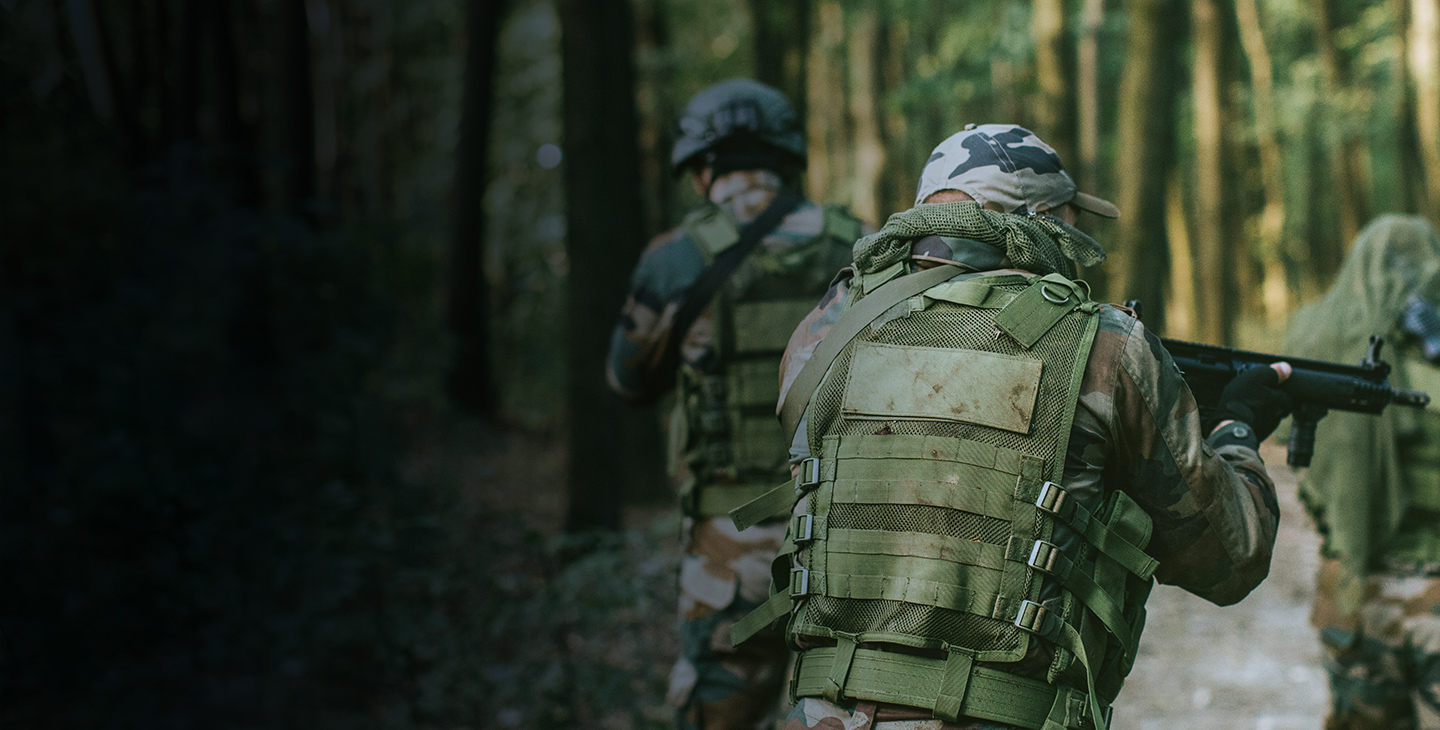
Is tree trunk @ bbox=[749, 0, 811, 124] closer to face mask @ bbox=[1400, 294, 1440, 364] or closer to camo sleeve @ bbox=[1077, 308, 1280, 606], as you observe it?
face mask @ bbox=[1400, 294, 1440, 364]

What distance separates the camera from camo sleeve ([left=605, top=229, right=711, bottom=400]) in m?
3.69

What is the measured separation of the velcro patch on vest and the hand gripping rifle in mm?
737

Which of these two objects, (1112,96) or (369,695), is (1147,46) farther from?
(1112,96)

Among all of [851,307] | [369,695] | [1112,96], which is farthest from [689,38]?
[851,307]

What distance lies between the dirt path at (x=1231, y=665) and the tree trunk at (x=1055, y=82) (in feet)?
11.6

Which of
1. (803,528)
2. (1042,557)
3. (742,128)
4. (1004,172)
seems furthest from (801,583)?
(742,128)

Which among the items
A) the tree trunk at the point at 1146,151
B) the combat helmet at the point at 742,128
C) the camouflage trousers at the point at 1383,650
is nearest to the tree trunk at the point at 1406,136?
the tree trunk at the point at 1146,151

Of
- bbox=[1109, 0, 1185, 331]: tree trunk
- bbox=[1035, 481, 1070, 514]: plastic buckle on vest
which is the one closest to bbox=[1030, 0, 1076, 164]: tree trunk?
bbox=[1109, 0, 1185, 331]: tree trunk

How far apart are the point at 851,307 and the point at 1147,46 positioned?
6.32 meters

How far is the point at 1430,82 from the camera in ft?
32.8

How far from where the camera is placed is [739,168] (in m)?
3.83

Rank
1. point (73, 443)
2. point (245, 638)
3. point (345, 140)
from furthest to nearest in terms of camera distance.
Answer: point (345, 140) → point (73, 443) → point (245, 638)

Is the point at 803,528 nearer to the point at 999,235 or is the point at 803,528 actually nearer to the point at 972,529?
the point at 972,529

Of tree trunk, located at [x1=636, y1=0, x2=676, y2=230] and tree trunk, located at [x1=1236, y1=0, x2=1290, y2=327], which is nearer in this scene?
tree trunk, located at [x1=636, y1=0, x2=676, y2=230]
